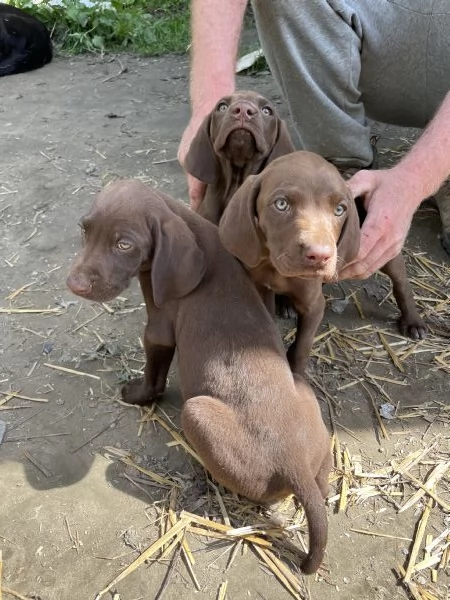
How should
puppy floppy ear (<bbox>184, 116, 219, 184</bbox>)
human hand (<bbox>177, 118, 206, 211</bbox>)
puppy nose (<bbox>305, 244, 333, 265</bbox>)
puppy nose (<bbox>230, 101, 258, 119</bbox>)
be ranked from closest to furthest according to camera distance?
puppy nose (<bbox>305, 244, 333, 265</bbox>), puppy nose (<bbox>230, 101, 258, 119</bbox>), puppy floppy ear (<bbox>184, 116, 219, 184</bbox>), human hand (<bbox>177, 118, 206, 211</bbox>)

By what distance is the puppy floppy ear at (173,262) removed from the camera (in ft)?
8.54

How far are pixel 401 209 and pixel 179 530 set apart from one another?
5.48 ft

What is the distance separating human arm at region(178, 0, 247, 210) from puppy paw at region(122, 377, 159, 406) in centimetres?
128

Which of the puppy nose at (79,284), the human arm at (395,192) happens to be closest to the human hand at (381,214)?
the human arm at (395,192)

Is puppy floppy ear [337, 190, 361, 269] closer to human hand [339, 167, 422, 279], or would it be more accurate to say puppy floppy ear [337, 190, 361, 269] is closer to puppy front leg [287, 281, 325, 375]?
human hand [339, 167, 422, 279]

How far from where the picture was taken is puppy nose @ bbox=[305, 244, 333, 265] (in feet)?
7.59

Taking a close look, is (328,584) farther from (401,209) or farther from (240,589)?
(401,209)

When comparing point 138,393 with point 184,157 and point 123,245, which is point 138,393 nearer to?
point 123,245

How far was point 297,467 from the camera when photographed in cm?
228

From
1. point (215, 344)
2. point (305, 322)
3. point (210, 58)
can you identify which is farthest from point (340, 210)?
point (210, 58)

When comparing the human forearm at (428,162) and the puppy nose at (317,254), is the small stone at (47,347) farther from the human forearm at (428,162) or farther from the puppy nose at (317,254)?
the human forearm at (428,162)

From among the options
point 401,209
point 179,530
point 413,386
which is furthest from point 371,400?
point 179,530

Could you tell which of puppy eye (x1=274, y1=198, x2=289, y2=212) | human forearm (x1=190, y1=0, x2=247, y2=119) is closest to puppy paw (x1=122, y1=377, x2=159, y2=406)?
puppy eye (x1=274, y1=198, x2=289, y2=212)

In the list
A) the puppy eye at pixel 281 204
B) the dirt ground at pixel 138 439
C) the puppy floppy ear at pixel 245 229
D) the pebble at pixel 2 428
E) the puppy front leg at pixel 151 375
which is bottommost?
the dirt ground at pixel 138 439
